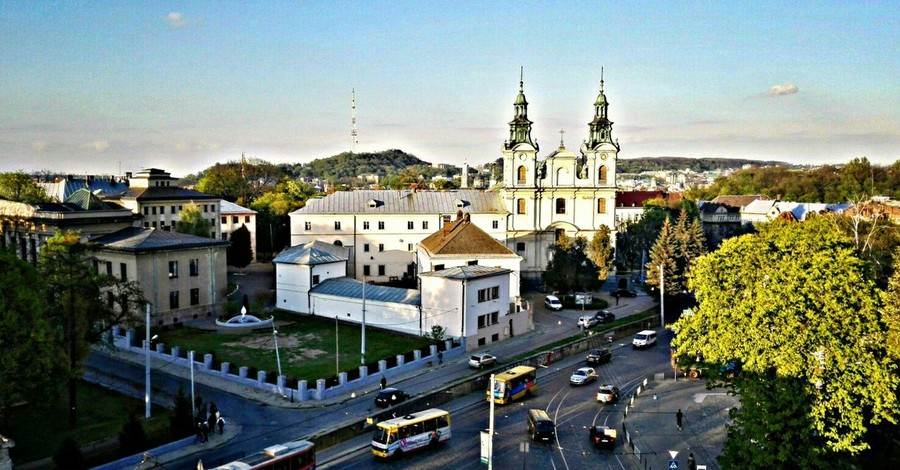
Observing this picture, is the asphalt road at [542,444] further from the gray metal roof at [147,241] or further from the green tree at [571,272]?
the gray metal roof at [147,241]

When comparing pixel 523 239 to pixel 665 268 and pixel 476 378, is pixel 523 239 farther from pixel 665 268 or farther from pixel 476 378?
pixel 476 378

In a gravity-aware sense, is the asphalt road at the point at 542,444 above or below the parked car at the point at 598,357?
below

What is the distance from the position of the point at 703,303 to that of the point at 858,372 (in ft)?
18.7

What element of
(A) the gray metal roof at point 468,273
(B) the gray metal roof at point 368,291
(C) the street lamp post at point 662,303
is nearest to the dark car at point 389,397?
(A) the gray metal roof at point 468,273

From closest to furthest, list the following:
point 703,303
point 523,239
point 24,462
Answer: point 24,462 → point 703,303 → point 523,239

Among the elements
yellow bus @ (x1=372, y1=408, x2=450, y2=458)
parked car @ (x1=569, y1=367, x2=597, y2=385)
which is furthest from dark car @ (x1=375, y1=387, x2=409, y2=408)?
parked car @ (x1=569, y1=367, x2=597, y2=385)

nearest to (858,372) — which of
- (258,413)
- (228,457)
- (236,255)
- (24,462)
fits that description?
(228,457)

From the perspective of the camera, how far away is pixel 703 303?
85.9ft

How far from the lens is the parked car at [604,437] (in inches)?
1075

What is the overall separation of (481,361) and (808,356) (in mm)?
19145

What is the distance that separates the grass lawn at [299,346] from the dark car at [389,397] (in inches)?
196

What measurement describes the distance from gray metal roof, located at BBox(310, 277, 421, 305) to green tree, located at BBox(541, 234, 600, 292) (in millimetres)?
16435

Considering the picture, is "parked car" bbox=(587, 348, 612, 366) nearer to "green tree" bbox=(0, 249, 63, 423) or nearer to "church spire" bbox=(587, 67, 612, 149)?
"green tree" bbox=(0, 249, 63, 423)

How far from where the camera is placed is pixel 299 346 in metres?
41.7
